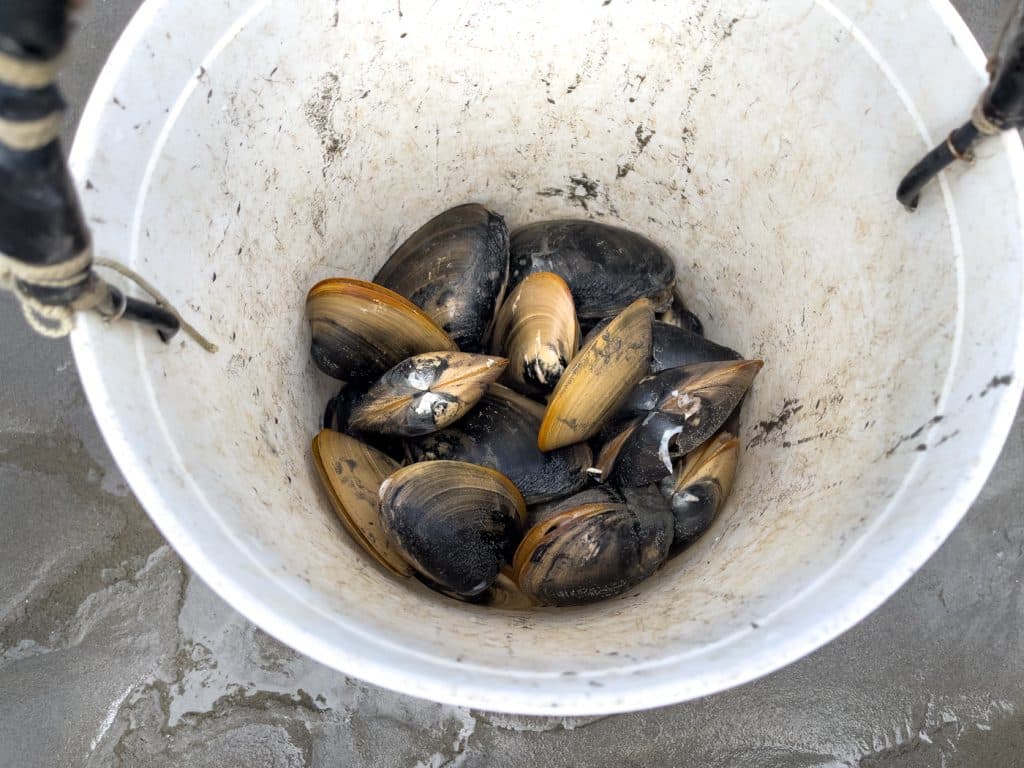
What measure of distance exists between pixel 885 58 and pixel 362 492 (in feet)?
3.68

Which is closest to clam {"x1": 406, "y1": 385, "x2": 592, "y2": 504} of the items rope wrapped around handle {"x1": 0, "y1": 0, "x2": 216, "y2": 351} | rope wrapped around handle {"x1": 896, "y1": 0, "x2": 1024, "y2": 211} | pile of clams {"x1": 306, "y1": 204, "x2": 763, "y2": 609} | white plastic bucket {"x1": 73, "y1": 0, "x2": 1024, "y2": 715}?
pile of clams {"x1": 306, "y1": 204, "x2": 763, "y2": 609}

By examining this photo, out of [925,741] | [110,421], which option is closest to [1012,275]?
[110,421]

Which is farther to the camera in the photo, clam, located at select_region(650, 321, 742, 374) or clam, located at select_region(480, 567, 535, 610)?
clam, located at select_region(650, 321, 742, 374)

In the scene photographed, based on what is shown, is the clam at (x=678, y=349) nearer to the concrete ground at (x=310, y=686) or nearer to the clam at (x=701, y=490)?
the clam at (x=701, y=490)

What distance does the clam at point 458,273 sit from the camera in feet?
5.10

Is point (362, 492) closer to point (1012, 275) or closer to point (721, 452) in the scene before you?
point (721, 452)

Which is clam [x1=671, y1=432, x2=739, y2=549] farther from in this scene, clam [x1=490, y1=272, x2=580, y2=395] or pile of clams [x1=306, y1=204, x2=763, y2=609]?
clam [x1=490, y1=272, x2=580, y2=395]

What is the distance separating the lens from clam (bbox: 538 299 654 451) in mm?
1385

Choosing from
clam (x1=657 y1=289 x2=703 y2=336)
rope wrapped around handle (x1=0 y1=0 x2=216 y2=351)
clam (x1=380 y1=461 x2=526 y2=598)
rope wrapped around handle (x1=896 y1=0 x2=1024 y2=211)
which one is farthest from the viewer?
clam (x1=657 y1=289 x2=703 y2=336)

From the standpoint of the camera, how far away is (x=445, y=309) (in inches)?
61.1

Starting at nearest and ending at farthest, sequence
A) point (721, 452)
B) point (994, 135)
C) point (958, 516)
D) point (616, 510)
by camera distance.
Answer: point (958, 516) → point (994, 135) → point (616, 510) → point (721, 452)

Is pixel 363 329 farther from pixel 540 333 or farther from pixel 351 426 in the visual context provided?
pixel 540 333

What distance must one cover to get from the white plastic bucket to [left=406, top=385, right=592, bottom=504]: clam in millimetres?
249

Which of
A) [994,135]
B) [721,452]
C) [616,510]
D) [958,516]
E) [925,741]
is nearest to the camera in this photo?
[958,516]
